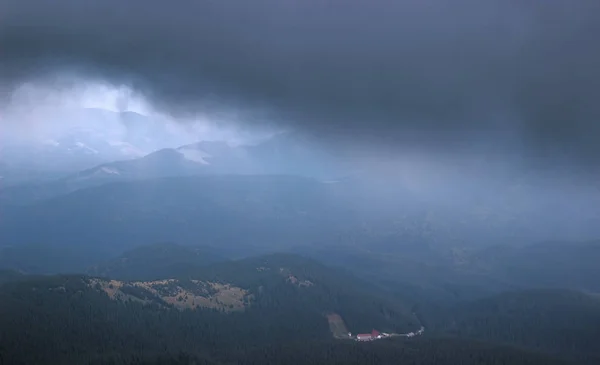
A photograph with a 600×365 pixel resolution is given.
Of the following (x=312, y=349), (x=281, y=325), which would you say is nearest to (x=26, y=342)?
(x=312, y=349)

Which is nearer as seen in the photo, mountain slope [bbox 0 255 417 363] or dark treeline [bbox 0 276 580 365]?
dark treeline [bbox 0 276 580 365]

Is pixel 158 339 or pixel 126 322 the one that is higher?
pixel 126 322

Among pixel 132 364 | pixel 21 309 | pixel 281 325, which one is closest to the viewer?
pixel 132 364

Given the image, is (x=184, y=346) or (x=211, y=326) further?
(x=211, y=326)

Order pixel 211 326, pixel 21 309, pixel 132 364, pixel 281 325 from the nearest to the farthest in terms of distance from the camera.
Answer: pixel 132 364
pixel 21 309
pixel 211 326
pixel 281 325

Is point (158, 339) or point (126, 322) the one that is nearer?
point (158, 339)

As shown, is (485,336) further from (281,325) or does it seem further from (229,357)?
(229,357)

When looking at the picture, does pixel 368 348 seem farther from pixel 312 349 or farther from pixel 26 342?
pixel 26 342

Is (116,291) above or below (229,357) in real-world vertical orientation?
above

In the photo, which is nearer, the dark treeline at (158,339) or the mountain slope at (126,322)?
the dark treeline at (158,339)

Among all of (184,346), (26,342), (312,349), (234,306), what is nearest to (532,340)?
(312,349)
